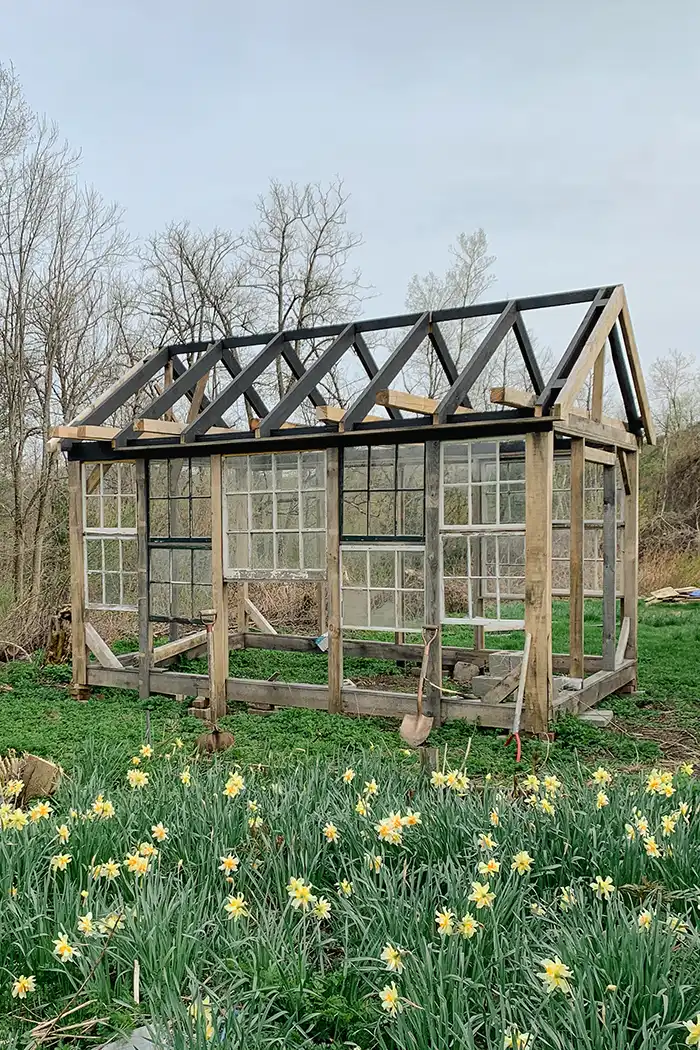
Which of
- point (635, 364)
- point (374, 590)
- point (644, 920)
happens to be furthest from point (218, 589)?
point (644, 920)

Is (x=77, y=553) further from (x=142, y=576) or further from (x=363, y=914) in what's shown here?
(x=363, y=914)

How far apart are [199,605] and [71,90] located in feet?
31.0

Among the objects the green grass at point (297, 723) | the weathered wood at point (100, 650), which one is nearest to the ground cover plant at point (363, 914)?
the green grass at point (297, 723)

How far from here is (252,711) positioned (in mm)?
8203

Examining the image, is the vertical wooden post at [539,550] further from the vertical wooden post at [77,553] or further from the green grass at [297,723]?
the vertical wooden post at [77,553]

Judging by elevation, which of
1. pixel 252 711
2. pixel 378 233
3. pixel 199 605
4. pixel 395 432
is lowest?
pixel 252 711

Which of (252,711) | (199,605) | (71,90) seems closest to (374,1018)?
(252,711)

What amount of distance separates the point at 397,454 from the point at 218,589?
2.11m

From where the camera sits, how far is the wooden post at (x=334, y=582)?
303 inches

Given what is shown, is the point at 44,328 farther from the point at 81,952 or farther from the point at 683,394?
the point at 683,394

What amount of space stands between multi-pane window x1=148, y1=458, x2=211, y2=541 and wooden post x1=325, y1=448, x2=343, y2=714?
163 cm

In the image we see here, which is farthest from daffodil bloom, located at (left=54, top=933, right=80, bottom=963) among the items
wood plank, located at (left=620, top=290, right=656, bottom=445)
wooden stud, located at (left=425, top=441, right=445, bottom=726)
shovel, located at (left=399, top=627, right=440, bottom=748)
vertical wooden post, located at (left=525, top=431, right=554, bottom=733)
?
wood plank, located at (left=620, top=290, right=656, bottom=445)

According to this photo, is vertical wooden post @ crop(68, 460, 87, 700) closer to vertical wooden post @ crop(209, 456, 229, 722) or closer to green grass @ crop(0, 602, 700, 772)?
green grass @ crop(0, 602, 700, 772)

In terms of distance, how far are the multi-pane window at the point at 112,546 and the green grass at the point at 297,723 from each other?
971 mm
